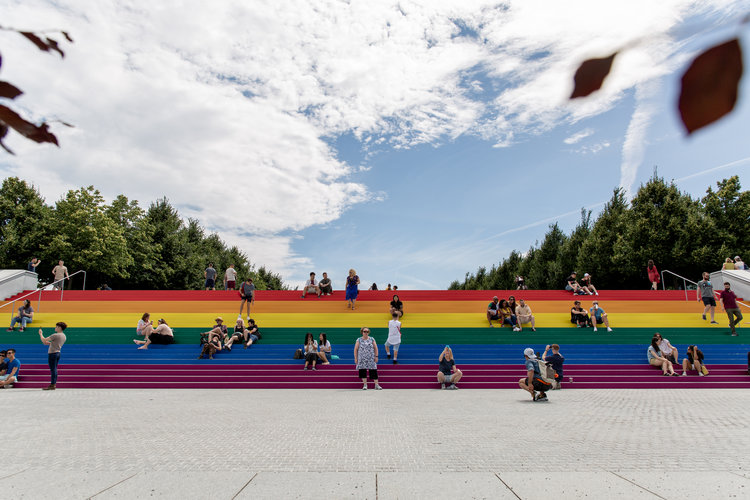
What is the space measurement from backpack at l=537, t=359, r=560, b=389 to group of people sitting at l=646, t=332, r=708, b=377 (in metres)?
3.48

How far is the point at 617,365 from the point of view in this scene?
1396cm

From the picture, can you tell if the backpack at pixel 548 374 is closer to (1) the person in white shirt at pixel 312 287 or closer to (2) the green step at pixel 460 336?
(2) the green step at pixel 460 336

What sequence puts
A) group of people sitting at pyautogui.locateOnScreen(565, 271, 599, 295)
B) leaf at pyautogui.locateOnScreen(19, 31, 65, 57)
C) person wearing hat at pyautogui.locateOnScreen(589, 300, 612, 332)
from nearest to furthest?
1. leaf at pyautogui.locateOnScreen(19, 31, 65, 57)
2. person wearing hat at pyautogui.locateOnScreen(589, 300, 612, 332)
3. group of people sitting at pyautogui.locateOnScreen(565, 271, 599, 295)

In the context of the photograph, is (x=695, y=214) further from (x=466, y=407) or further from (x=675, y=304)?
(x=466, y=407)

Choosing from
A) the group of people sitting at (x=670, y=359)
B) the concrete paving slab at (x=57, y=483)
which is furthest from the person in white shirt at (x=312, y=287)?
the concrete paving slab at (x=57, y=483)

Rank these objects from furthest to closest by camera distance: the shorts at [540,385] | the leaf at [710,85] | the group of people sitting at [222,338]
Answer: the group of people sitting at [222,338] → the shorts at [540,385] → the leaf at [710,85]

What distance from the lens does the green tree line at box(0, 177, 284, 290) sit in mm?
37031

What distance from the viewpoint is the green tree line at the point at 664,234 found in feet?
107

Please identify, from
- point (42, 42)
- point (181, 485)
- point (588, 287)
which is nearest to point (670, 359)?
point (588, 287)

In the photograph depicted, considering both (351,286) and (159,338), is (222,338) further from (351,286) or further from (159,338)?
(351,286)

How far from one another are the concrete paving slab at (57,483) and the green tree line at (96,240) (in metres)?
36.3

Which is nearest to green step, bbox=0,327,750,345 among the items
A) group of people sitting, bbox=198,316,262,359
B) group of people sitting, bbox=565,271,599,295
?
group of people sitting, bbox=198,316,262,359

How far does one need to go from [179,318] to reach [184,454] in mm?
16855

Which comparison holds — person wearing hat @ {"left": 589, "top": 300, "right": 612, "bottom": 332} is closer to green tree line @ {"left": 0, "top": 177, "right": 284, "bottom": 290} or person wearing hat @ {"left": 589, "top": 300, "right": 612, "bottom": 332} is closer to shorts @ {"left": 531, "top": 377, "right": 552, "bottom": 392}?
shorts @ {"left": 531, "top": 377, "right": 552, "bottom": 392}
